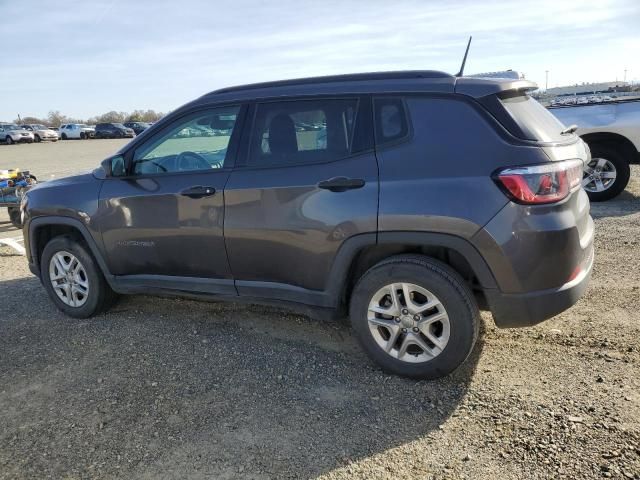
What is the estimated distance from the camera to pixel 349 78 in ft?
11.2

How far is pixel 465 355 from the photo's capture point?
3092mm

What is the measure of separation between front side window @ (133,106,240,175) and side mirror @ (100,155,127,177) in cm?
10

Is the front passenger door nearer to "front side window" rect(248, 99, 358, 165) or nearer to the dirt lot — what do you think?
"front side window" rect(248, 99, 358, 165)

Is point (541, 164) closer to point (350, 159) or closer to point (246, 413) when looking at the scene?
point (350, 159)

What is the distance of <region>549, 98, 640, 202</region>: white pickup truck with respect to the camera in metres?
7.76

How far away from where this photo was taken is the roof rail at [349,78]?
10.6 ft

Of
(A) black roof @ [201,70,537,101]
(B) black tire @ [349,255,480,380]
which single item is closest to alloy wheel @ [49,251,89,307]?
(A) black roof @ [201,70,537,101]

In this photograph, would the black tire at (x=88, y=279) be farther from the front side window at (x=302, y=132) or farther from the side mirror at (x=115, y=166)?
the front side window at (x=302, y=132)

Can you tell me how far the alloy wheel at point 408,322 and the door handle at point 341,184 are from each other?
2.14ft

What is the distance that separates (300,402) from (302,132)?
1747 millimetres

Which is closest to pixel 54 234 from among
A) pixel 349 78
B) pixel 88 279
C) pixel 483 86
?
pixel 88 279

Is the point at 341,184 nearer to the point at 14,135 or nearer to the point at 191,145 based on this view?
the point at 191,145

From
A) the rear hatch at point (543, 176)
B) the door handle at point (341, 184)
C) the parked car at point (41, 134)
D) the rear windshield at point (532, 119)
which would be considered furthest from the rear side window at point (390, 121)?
the parked car at point (41, 134)

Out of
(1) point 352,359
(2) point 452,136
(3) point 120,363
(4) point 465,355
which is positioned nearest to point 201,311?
(3) point 120,363
